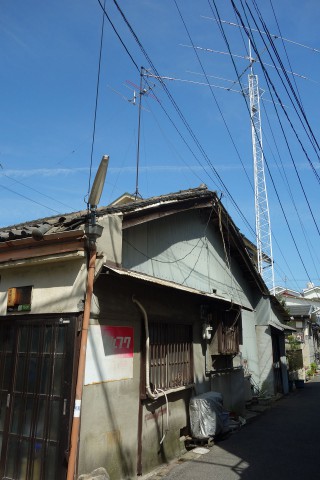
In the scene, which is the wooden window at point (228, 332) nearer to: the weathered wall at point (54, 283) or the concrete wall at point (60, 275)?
the concrete wall at point (60, 275)

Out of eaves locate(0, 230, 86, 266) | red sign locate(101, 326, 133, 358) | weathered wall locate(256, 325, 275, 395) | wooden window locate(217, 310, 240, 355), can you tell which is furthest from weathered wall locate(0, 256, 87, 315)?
weathered wall locate(256, 325, 275, 395)

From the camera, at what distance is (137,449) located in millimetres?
7168

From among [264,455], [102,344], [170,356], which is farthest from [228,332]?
[102,344]

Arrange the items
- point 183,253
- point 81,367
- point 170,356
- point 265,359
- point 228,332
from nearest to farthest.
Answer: point 81,367 < point 170,356 < point 183,253 < point 228,332 < point 265,359

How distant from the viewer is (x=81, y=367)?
18.6 ft

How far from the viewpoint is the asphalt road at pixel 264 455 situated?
7213 mm

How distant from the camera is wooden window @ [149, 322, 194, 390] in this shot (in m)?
8.16

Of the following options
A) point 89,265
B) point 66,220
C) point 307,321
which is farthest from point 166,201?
point 307,321

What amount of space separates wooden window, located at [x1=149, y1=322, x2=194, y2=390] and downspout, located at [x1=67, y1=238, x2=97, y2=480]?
8.34ft

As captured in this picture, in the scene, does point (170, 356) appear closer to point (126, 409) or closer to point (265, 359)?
point (126, 409)

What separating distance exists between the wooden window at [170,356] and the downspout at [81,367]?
8.34 ft

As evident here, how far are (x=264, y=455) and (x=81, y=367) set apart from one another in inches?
209

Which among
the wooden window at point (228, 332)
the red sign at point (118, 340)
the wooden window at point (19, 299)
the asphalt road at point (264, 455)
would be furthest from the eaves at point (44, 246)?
the wooden window at point (228, 332)

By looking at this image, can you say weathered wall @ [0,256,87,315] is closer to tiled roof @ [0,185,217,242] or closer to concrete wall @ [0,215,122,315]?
concrete wall @ [0,215,122,315]
